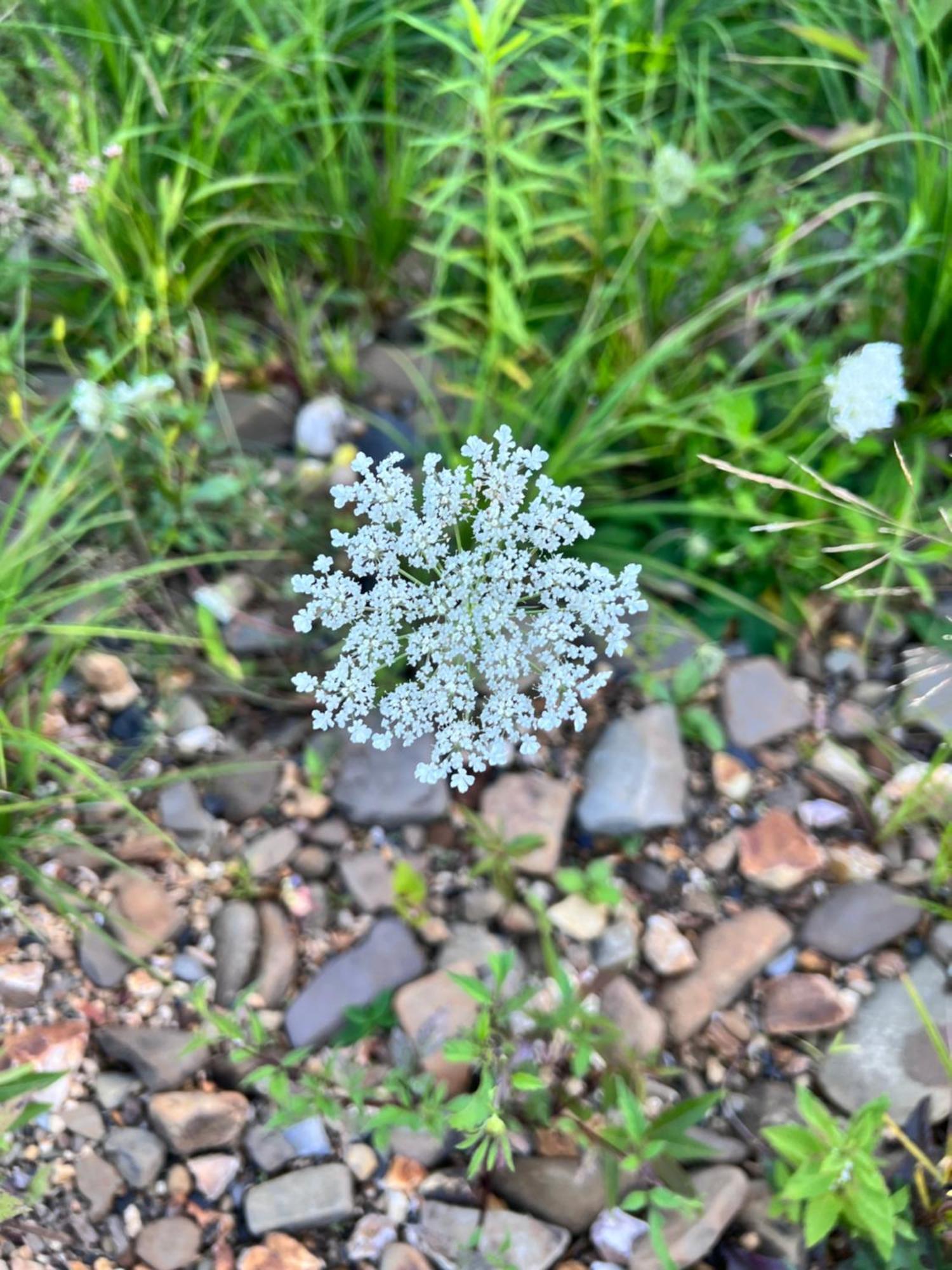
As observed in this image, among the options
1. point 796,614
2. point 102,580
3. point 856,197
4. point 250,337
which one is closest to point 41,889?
point 102,580

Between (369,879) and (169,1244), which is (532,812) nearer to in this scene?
(369,879)

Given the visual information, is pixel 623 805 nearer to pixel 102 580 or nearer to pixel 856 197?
pixel 102 580

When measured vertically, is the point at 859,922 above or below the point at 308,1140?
above

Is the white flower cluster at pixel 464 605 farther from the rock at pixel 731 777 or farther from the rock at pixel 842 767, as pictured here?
the rock at pixel 842 767

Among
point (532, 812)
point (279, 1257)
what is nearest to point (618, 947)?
point (532, 812)

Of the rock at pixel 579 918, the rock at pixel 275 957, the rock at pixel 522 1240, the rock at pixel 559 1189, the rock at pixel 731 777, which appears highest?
the rock at pixel 731 777

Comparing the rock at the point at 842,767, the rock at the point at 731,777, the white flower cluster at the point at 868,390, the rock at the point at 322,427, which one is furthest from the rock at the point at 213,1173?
the white flower cluster at the point at 868,390
